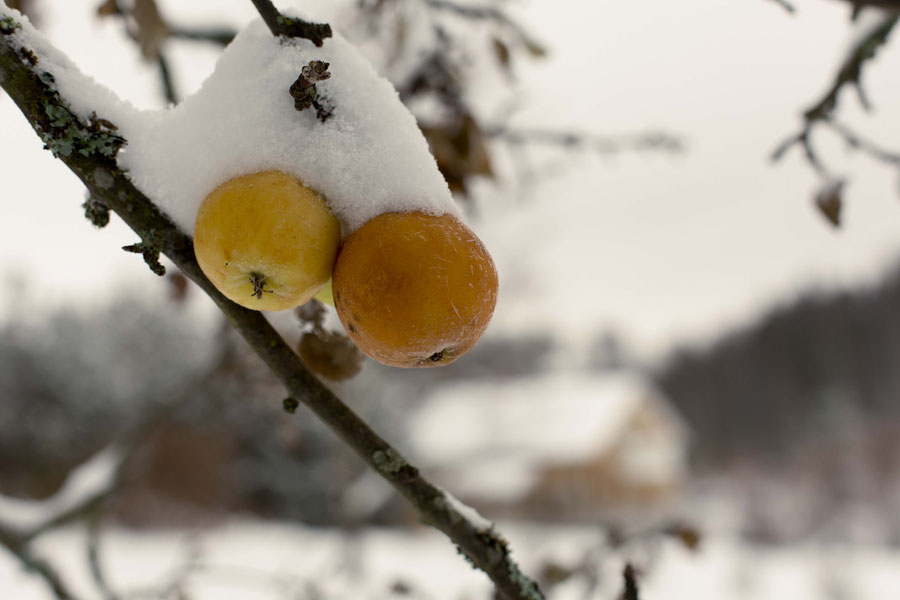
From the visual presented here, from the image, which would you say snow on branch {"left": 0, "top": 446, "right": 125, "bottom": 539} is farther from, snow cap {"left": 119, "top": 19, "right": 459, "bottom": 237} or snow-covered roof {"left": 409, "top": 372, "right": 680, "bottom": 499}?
snow-covered roof {"left": 409, "top": 372, "right": 680, "bottom": 499}

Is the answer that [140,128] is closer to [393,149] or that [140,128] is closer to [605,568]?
[393,149]

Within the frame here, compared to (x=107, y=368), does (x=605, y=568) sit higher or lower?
higher

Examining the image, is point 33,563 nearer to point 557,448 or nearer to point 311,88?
point 311,88

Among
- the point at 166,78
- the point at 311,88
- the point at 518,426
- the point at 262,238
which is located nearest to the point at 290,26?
the point at 311,88

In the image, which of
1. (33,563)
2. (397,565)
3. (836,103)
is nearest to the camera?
(836,103)

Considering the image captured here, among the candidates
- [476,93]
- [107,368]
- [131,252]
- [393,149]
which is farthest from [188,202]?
[107,368]

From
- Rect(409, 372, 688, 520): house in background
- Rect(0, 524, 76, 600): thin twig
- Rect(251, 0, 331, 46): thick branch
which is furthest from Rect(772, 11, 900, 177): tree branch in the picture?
Rect(409, 372, 688, 520): house in background
